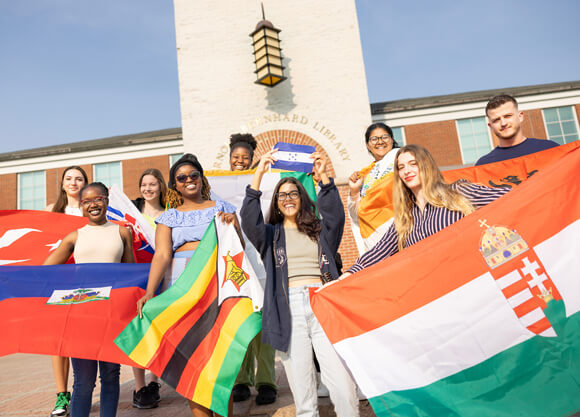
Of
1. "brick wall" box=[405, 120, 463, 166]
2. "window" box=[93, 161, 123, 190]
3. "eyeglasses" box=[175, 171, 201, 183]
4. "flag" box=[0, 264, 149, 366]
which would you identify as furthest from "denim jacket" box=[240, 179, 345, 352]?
"window" box=[93, 161, 123, 190]

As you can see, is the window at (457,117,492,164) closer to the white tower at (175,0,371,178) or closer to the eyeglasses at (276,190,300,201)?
the white tower at (175,0,371,178)

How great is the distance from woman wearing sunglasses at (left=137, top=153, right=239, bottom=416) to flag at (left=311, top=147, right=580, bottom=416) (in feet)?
3.91

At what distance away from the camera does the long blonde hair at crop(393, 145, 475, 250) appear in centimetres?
246

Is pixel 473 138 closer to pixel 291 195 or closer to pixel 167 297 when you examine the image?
pixel 291 195

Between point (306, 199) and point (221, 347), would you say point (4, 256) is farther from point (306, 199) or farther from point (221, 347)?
point (306, 199)

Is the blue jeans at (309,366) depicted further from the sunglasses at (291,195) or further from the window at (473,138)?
the window at (473,138)

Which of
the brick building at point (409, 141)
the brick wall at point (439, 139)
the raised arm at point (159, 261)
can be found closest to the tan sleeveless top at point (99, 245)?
the raised arm at point (159, 261)

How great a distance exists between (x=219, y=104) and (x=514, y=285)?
35.3 ft

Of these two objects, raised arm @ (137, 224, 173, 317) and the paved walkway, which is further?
the paved walkway

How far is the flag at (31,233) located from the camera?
3.70m

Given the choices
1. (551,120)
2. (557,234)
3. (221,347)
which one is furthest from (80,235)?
(551,120)

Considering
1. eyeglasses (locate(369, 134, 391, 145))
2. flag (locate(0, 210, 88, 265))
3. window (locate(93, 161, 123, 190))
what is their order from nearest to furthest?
1. flag (locate(0, 210, 88, 265))
2. eyeglasses (locate(369, 134, 391, 145))
3. window (locate(93, 161, 123, 190))

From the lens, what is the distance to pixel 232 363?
2795 millimetres

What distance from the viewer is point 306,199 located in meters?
3.13
